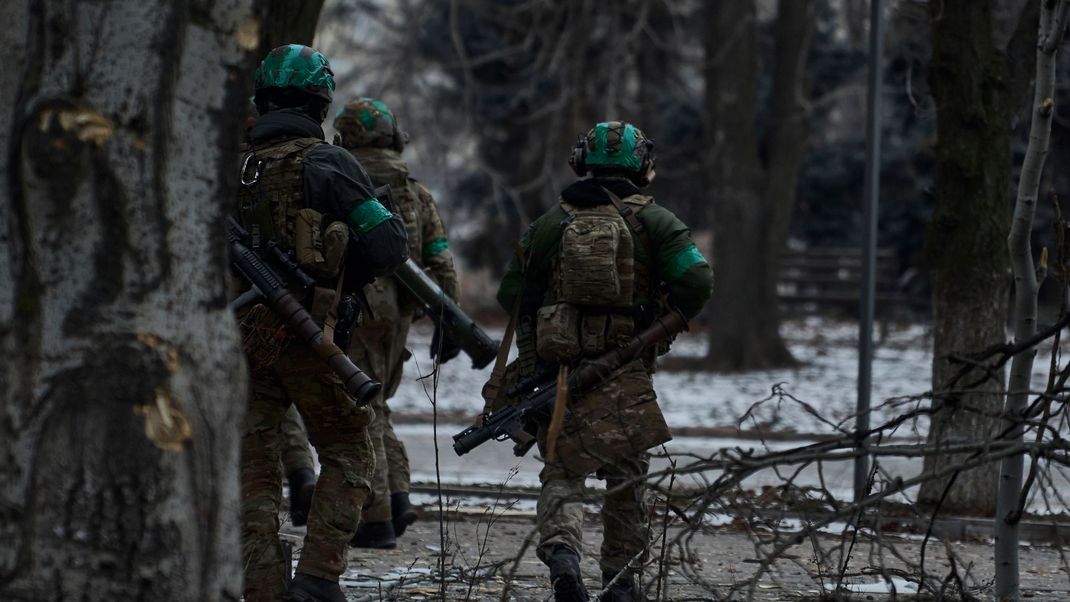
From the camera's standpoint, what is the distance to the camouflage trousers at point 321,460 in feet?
16.1

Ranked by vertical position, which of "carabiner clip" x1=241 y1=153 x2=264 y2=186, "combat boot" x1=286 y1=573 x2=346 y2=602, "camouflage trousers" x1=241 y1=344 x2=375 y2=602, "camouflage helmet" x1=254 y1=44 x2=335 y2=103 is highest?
"camouflage helmet" x1=254 y1=44 x2=335 y2=103

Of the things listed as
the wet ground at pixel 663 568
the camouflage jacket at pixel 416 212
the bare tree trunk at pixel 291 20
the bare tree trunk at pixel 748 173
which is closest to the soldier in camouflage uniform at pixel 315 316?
the wet ground at pixel 663 568

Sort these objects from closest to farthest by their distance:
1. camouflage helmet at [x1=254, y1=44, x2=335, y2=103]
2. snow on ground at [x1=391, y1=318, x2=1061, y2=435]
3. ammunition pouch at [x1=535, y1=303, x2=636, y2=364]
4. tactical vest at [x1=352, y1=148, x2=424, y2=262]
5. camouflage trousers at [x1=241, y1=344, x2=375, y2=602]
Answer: camouflage trousers at [x1=241, y1=344, x2=375, y2=602]
camouflage helmet at [x1=254, y1=44, x2=335, y2=103]
ammunition pouch at [x1=535, y1=303, x2=636, y2=364]
tactical vest at [x1=352, y1=148, x2=424, y2=262]
snow on ground at [x1=391, y1=318, x2=1061, y2=435]

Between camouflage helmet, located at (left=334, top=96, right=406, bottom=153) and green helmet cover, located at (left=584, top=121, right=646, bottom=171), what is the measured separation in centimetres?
161

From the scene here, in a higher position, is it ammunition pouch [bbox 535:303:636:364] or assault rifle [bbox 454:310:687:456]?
ammunition pouch [bbox 535:303:636:364]

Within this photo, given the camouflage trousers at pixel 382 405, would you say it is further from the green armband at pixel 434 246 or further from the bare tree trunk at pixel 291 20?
the bare tree trunk at pixel 291 20

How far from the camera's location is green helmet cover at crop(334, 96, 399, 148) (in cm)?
689

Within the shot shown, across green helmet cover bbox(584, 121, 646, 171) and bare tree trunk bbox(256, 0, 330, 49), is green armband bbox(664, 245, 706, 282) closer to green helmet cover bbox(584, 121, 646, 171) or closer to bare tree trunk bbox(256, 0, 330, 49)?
green helmet cover bbox(584, 121, 646, 171)

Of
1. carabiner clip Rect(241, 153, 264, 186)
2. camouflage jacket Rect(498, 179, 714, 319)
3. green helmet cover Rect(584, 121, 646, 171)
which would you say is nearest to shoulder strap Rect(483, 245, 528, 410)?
camouflage jacket Rect(498, 179, 714, 319)

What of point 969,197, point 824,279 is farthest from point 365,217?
point 824,279

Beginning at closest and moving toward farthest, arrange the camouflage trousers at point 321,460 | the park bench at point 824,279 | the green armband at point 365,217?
the camouflage trousers at point 321,460
the green armband at point 365,217
the park bench at point 824,279

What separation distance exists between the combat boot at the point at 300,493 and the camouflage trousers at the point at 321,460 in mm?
1862

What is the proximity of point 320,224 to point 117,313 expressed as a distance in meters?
2.06

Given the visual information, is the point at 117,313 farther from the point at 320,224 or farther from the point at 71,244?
the point at 320,224
